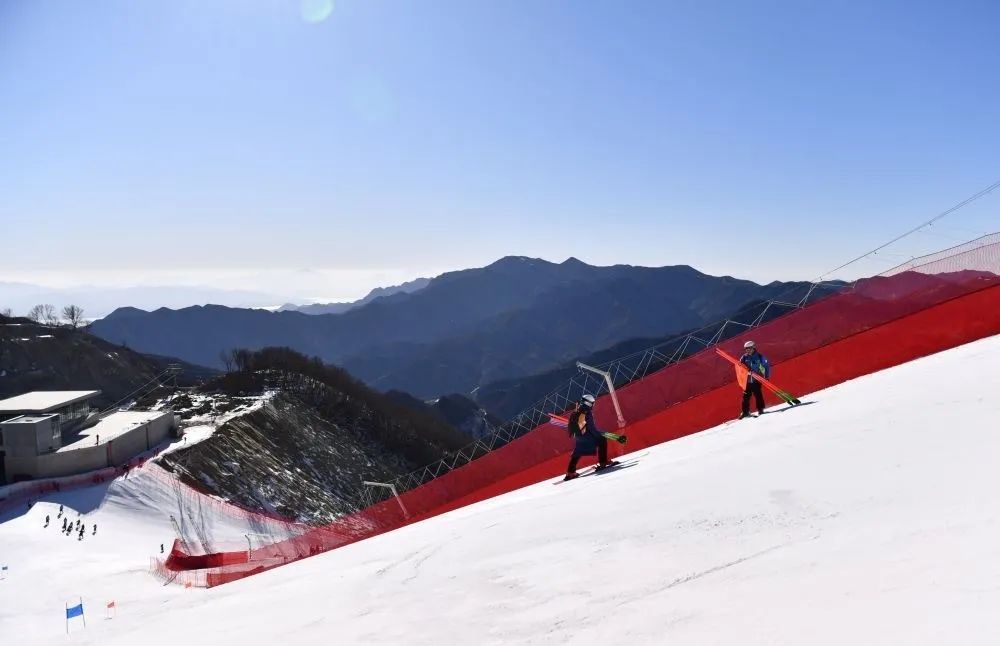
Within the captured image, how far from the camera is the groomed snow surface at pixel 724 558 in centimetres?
355

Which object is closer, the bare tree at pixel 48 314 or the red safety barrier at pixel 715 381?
the red safety barrier at pixel 715 381

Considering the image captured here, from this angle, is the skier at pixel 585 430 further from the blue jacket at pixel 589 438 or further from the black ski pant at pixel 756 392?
the black ski pant at pixel 756 392

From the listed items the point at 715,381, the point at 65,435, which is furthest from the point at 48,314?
the point at 715,381

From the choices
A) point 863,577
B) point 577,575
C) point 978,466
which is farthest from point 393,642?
point 978,466

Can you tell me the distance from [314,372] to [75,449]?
5097cm

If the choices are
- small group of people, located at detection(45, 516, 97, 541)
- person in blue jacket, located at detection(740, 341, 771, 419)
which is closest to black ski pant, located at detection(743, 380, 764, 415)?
person in blue jacket, located at detection(740, 341, 771, 419)

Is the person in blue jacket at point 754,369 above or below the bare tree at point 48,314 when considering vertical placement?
below

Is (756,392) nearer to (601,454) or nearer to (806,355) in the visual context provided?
(601,454)

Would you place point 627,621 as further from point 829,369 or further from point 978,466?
point 829,369

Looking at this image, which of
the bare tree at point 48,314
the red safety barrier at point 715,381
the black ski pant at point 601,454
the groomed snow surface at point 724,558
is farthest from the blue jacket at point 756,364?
the bare tree at point 48,314

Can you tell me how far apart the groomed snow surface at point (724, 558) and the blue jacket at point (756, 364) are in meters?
2.13

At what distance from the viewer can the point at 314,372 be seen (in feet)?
261

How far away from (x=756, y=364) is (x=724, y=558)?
345 inches

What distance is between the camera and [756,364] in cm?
1258
